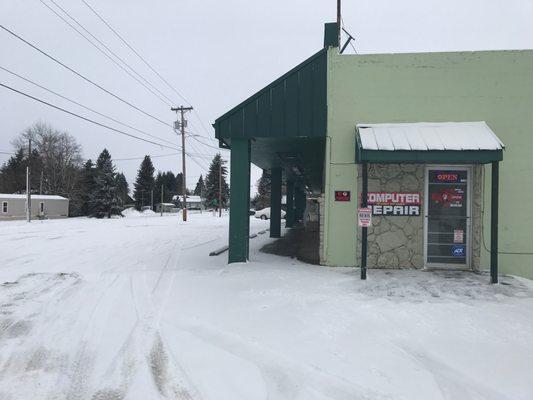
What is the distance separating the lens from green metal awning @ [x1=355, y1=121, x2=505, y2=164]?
7.88 meters

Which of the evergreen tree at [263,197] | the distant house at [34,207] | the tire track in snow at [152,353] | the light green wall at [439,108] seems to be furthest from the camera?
the evergreen tree at [263,197]

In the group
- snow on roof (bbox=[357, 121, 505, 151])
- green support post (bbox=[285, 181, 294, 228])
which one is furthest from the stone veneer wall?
green support post (bbox=[285, 181, 294, 228])

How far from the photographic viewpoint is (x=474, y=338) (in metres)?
5.04

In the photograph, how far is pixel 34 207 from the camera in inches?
1944

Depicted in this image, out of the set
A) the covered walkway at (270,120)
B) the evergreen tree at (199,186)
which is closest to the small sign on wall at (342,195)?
the covered walkway at (270,120)

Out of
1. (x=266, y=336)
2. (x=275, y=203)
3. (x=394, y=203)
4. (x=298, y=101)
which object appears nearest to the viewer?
(x=266, y=336)

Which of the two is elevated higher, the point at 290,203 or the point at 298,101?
the point at 298,101

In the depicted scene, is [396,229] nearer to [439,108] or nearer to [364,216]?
[364,216]

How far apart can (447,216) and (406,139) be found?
6.72 feet

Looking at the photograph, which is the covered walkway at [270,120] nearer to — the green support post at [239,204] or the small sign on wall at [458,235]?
the green support post at [239,204]

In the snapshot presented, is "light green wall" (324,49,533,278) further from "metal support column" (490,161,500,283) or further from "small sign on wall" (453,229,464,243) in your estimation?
"metal support column" (490,161,500,283)

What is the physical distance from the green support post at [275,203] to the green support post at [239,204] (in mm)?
7625

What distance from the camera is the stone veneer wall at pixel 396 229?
9133 millimetres

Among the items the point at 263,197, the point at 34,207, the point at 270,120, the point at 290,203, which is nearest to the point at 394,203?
the point at 270,120
